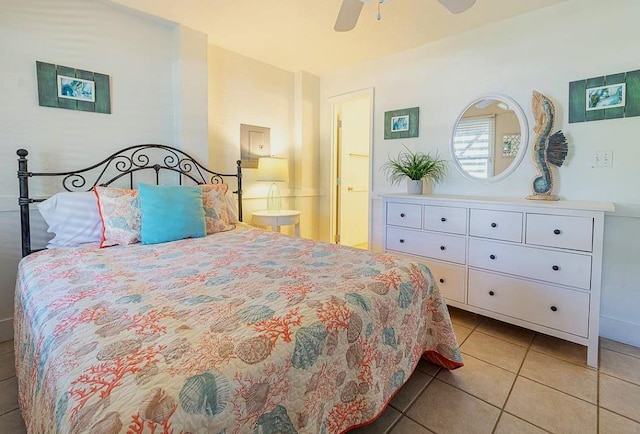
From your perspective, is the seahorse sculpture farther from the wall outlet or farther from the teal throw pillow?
the teal throw pillow

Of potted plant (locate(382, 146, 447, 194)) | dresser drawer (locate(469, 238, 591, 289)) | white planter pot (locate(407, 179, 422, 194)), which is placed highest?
potted plant (locate(382, 146, 447, 194))

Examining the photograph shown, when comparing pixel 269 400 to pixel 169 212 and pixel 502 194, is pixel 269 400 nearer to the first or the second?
pixel 169 212

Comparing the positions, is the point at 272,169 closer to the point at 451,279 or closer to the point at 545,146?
the point at 451,279

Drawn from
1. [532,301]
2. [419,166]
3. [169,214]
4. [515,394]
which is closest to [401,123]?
[419,166]

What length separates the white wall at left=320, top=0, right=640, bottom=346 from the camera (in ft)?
7.16

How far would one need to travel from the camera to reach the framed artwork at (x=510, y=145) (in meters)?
2.64

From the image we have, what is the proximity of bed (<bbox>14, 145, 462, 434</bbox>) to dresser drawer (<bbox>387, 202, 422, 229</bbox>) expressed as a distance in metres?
1.03

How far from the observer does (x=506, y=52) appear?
2.66m

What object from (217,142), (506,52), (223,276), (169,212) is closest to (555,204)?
(506,52)

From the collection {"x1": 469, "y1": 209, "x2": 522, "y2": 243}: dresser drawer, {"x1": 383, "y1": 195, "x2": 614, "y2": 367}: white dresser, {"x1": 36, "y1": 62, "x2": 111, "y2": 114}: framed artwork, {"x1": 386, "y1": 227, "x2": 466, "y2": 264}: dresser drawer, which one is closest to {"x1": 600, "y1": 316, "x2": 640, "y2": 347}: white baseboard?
{"x1": 383, "y1": 195, "x2": 614, "y2": 367}: white dresser

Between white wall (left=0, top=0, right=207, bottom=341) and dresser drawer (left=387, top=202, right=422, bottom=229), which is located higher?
white wall (left=0, top=0, right=207, bottom=341)

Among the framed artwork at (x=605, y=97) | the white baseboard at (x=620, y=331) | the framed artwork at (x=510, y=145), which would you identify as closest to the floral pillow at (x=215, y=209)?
the framed artwork at (x=510, y=145)

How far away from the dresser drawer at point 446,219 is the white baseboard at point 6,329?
10.1ft

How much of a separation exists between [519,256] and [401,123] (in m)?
1.77
